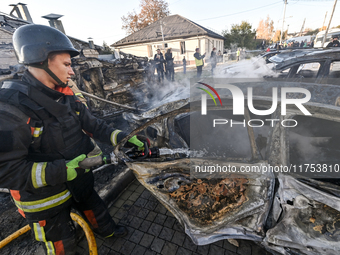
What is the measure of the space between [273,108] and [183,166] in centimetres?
102

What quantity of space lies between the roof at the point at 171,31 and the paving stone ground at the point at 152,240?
2126 cm

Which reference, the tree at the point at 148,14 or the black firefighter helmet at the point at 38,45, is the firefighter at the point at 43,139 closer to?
the black firefighter helmet at the point at 38,45

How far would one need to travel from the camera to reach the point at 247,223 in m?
1.44

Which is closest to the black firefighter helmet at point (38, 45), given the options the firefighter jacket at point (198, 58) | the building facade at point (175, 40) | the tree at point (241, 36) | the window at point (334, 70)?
the window at point (334, 70)

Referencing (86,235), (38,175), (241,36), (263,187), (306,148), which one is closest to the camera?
(38,175)

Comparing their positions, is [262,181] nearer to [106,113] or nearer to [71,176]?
[71,176]

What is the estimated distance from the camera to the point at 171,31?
2192 centimetres

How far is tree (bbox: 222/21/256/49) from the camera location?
29.6 m

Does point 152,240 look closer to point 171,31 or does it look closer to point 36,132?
point 36,132

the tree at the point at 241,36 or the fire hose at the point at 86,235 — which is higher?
the tree at the point at 241,36

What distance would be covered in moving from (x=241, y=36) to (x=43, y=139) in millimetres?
35274

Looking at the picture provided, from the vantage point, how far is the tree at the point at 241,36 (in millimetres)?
29578

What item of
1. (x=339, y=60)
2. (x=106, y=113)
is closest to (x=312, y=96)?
(x=339, y=60)

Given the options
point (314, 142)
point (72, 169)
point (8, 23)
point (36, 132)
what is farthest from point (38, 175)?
point (8, 23)
